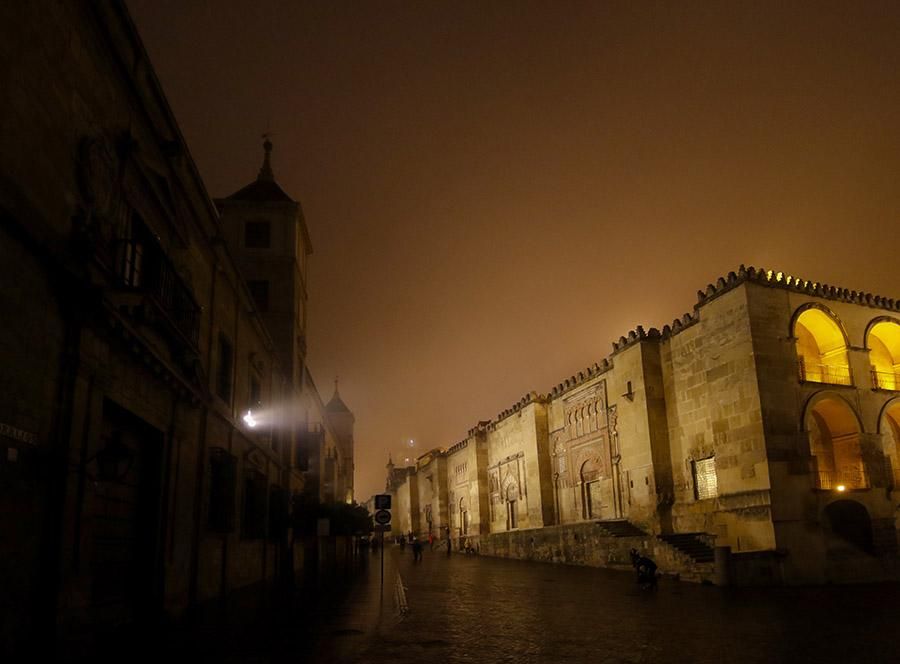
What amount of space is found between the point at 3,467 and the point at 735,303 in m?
21.0

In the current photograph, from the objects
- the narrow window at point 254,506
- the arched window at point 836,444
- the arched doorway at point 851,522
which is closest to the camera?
the narrow window at point 254,506

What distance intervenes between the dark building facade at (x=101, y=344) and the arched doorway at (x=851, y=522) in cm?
1892

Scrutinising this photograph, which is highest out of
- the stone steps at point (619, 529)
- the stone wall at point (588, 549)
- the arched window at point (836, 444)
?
the arched window at point (836, 444)

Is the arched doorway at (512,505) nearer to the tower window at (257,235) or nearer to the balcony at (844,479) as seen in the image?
the balcony at (844,479)

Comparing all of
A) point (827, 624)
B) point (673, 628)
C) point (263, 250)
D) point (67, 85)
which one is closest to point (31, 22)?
point (67, 85)

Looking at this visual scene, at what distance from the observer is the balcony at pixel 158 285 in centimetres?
825

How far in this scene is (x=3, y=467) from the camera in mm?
5590

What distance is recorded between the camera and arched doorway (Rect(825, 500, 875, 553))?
829 inches

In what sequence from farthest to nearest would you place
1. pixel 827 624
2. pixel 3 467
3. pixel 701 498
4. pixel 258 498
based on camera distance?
pixel 701 498
pixel 258 498
pixel 827 624
pixel 3 467

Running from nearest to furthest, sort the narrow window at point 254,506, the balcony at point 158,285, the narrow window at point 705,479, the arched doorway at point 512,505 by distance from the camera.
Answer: the balcony at point 158,285, the narrow window at point 254,506, the narrow window at point 705,479, the arched doorway at point 512,505

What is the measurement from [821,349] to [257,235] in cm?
2314

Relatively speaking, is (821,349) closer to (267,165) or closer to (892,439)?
(892,439)

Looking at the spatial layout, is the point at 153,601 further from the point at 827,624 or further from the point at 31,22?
the point at 827,624

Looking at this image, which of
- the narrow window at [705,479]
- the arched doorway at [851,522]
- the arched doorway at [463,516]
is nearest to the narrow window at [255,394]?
the narrow window at [705,479]
